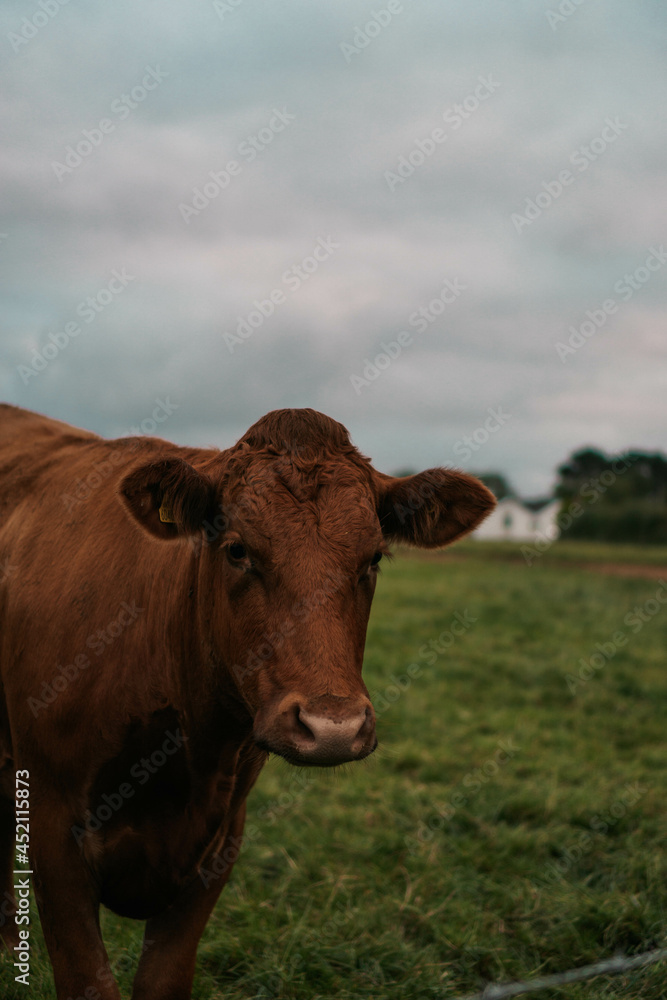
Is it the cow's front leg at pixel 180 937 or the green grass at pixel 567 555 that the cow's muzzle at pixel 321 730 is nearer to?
the cow's front leg at pixel 180 937

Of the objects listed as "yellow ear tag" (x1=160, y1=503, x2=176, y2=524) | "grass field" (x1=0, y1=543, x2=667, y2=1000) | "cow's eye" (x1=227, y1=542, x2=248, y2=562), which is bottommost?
"grass field" (x1=0, y1=543, x2=667, y2=1000)

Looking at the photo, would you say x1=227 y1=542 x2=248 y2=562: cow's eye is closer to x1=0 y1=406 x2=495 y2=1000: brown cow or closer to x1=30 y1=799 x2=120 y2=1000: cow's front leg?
x1=0 y1=406 x2=495 y2=1000: brown cow

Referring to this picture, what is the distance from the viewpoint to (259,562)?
9.02ft

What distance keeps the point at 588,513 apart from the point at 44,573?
4624cm

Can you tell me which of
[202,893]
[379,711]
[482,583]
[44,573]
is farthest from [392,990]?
[482,583]

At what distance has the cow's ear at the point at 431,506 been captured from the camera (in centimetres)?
322

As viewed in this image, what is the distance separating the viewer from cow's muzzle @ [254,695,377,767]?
2332 millimetres

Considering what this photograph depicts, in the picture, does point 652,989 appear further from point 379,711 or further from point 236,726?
point 379,711

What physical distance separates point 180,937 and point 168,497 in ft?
5.56

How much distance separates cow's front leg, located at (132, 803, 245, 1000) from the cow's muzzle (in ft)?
3.96

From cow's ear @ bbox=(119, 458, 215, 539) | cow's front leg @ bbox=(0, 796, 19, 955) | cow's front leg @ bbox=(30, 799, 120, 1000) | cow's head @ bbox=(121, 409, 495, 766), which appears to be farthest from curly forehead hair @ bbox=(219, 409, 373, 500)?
cow's front leg @ bbox=(0, 796, 19, 955)

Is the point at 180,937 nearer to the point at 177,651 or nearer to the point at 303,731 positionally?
the point at 177,651

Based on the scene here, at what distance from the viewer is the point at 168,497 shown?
2.93m

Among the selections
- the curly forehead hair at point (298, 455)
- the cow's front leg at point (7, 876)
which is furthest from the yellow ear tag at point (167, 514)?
the cow's front leg at point (7, 876)
